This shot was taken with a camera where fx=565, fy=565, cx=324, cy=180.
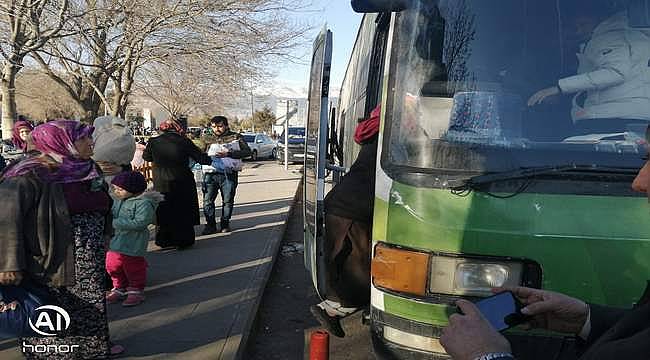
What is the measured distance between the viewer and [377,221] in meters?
2.95

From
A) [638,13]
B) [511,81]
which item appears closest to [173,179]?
[511,81]

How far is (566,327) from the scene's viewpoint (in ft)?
6.72

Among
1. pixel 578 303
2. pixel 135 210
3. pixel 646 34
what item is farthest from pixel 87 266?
pixel 646 34

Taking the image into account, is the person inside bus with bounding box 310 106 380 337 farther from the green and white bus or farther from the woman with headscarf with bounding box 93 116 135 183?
the woman with headscarf with bounding box 93 116 135 183

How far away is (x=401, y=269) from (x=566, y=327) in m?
0.89

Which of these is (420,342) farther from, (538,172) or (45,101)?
(45,101)

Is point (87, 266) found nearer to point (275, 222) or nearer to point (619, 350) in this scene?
point (619, 350)

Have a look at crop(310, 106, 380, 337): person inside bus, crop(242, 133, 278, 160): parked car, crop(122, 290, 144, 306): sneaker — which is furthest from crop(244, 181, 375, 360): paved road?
crop(242, 133, 278, 160): parked car

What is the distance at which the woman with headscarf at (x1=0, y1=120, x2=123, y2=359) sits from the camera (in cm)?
311

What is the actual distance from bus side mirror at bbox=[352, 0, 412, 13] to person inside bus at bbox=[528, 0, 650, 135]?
33.0 inches

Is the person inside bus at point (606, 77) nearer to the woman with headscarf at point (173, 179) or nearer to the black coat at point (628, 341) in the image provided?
the black coat at point (628, 341)

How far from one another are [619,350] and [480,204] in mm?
1343

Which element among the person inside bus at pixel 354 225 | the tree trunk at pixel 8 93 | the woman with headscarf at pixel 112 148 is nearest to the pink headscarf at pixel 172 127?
Answer: the woman with headscarf at pixel 112 148

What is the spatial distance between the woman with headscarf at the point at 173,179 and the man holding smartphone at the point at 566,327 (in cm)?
568
